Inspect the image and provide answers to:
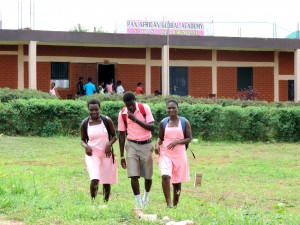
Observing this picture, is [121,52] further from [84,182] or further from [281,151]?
[84,182]

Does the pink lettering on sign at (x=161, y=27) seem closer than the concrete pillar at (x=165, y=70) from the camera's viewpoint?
No

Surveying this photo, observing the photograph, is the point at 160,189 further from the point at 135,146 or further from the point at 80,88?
A: the point at 80,88

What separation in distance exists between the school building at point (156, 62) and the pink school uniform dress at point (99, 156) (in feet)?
52.7

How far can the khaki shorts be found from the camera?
364 inches

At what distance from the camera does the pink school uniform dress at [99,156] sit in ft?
30.0

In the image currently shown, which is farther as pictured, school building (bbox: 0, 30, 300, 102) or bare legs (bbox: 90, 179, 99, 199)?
school building (bbox: 0, 30, 300, 102)

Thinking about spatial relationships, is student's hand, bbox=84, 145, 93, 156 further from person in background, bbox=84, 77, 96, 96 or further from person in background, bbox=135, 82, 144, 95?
person in background, bbox=135, 82, 144, 95

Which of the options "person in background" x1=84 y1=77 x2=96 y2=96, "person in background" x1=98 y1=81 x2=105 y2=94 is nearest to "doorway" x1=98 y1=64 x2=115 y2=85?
"person in background" x1=98 y1=81 x2=105 y2=94

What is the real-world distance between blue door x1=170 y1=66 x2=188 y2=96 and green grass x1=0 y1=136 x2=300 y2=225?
10.4 meters

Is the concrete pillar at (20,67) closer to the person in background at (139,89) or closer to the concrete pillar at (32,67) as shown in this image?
the concrete pillar at (32,67)

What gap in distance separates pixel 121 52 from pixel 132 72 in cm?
98

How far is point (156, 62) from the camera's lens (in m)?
29.3

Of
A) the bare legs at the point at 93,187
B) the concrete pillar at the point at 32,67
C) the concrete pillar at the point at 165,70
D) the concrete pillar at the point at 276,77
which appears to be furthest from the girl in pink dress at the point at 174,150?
the concrete pillar at the point at 276,77

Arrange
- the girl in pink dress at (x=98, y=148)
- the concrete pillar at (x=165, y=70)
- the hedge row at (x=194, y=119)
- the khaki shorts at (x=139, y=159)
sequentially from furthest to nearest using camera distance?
the concrete pillar at (x=165, y=70), the hedge row at (x=194, y=119), the khaki shorts at (x=139, y=159), the girl in pink dress at (x=98, y=148)
